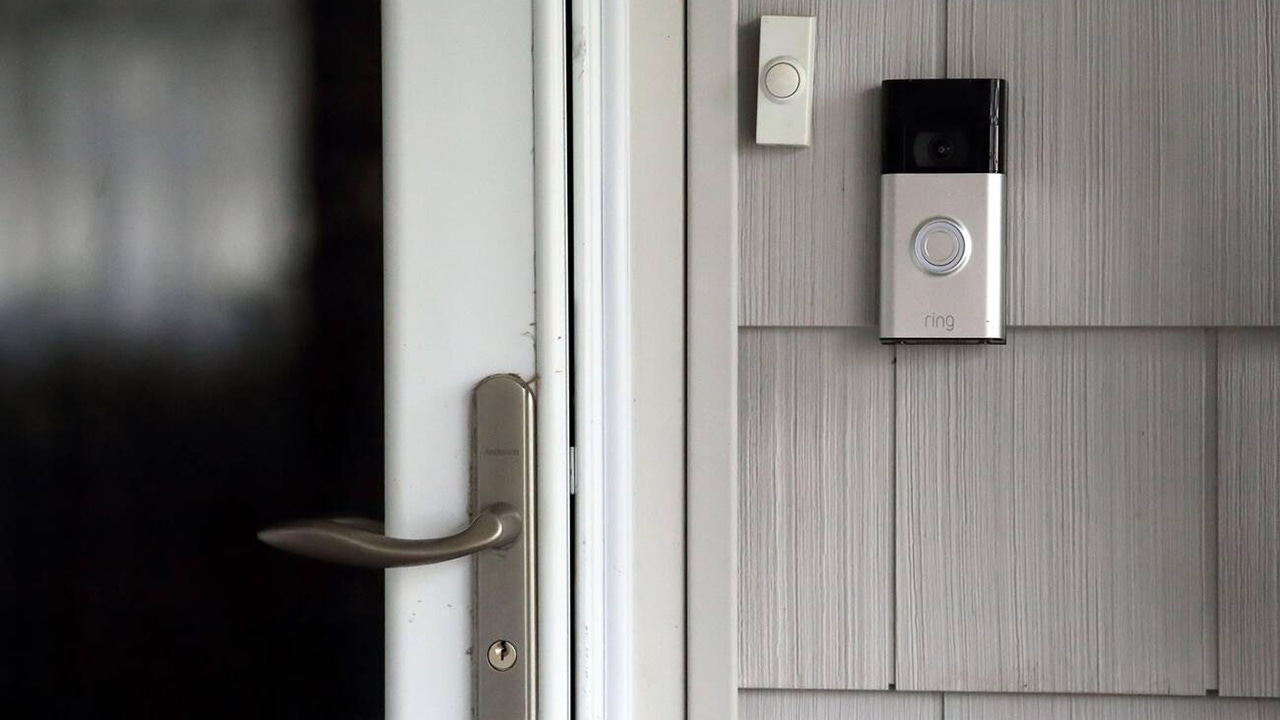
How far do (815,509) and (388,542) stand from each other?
36 centimetres

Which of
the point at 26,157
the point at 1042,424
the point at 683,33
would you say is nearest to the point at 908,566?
the point at 1042,424

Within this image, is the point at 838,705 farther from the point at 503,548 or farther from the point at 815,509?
the point at 503,548

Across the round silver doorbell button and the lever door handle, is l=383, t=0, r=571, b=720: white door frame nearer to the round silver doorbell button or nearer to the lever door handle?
the lever door handle

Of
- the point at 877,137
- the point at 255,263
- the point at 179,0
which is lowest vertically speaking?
the point at 255,263

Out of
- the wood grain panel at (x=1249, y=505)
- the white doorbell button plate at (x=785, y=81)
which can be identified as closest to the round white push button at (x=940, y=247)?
the white doorbell button plate at (x=785, y=81)

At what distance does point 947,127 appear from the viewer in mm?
734

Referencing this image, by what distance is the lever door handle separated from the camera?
0.57 meters

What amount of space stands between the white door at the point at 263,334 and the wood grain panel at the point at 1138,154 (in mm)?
393

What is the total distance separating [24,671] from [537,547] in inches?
23.7

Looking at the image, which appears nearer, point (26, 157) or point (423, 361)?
point (423, 361)

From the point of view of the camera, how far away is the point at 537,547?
0.60 m

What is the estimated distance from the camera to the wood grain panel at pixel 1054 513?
0.75 m

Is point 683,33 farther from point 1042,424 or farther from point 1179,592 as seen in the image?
point 1179,592

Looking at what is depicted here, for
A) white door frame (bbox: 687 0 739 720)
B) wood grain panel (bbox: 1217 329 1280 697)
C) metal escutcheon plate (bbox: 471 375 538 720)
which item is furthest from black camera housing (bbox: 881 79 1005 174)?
metal escutcheon plate (bbox: 471 375 538 720)
